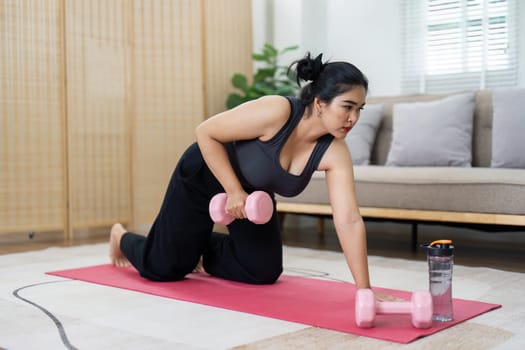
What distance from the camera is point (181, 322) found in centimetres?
201

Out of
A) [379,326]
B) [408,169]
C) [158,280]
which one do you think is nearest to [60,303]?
[158,280]

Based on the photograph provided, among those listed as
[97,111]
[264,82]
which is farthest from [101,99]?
[264,82]

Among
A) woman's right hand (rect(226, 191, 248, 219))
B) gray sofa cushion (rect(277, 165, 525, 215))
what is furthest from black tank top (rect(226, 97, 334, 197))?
gray sofa cushion (rect(277, 165, 525, 215))

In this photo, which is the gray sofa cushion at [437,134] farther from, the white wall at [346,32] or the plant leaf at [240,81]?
the plant leaf at [240,81]

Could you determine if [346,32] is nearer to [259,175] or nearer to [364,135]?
[364,135]

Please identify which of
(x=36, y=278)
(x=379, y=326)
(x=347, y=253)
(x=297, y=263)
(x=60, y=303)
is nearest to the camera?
(x=379, y=326)

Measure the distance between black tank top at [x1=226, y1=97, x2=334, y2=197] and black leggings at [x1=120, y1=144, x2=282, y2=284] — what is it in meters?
0.18

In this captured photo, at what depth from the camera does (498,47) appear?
4293 millimetres

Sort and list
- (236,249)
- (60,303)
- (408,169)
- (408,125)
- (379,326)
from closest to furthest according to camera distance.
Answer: (379,326), (60,303), (236,249), (408,169), (408,125)

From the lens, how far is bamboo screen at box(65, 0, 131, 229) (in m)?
4.24

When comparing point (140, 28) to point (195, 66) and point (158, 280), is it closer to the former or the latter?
point (195, 66)

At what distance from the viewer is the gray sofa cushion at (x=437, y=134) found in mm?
3803

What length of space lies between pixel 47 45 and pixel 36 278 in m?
1.82

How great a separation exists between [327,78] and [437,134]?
1956 mm
